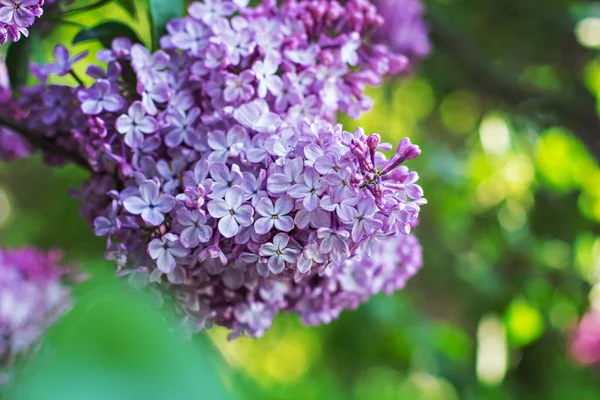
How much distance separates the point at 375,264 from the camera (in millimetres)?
521

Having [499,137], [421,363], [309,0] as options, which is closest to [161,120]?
[309,0]

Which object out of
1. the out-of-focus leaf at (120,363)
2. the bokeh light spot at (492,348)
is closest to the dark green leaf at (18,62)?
the out-of-focus leaf at (120,363)

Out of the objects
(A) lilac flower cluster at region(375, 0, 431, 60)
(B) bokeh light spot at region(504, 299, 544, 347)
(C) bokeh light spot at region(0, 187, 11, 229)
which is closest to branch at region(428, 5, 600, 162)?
(A) lilac flower cluster at region(375, 0, 431, 60)

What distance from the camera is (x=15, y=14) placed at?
369mm

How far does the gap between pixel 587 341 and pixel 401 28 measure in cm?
104

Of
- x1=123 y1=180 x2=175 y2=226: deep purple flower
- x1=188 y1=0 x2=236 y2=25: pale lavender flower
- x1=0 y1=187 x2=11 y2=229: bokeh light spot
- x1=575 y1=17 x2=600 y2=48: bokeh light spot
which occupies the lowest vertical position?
x1=0 y1=187 x2=11 y2=229: bokeh light spot

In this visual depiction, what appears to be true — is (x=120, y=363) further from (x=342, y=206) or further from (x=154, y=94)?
(x=154, y=94)

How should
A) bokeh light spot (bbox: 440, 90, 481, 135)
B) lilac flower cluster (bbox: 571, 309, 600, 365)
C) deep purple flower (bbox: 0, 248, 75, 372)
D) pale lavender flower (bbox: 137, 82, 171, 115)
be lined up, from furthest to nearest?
bokeh light spot (bbox: 440, 90, 481, 135) → lilac flower cluster (bbox: 571, 309, 600, 365) → deep purple flower (bbox: 0, 248, 75, 372) → pale lavender flower (bbox: 137, 82, 171, 115)

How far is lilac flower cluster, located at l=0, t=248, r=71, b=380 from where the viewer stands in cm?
72

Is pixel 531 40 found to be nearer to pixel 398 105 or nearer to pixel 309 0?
pixel 398 105

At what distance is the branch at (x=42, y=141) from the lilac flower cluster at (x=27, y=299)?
0.77 feet

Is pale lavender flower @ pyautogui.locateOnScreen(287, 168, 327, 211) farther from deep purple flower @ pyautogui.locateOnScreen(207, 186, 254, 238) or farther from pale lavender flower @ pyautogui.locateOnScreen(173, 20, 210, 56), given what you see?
pale lavender flower @ pyautogui.locateOnScreen(173, 20, 210, 56)

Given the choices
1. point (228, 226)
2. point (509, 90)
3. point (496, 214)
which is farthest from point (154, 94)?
point (496, 214)

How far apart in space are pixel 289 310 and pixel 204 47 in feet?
0.73
